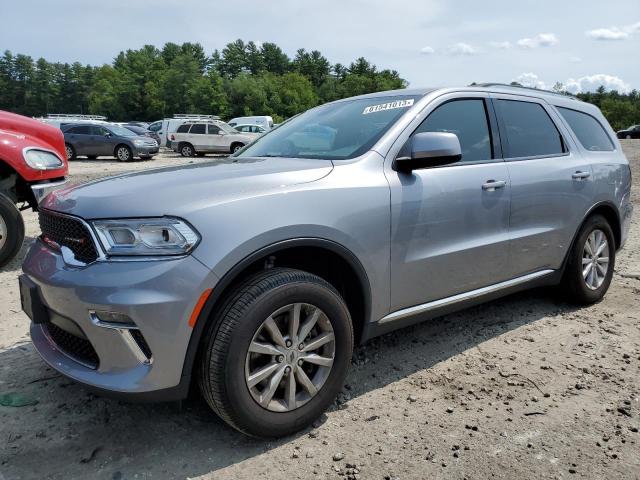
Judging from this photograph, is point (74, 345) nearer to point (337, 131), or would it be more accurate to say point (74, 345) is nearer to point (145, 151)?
point (337, 131)

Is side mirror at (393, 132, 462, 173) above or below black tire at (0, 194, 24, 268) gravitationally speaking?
above

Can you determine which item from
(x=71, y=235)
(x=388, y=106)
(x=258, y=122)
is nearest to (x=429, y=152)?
(x=388, y=106)

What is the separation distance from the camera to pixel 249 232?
2264mm

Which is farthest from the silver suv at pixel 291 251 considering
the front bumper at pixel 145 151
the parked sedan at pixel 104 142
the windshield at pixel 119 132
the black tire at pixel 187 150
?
the black tire at pixel 187 150

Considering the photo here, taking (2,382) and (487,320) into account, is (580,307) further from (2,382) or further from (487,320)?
(2,382)

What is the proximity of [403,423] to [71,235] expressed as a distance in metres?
1.84

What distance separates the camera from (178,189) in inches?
91.6

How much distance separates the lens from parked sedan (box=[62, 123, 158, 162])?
2136 centimetres

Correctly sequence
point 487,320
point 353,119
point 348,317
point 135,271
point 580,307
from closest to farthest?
point 135,271 < point 348,317 < point 353,119 < point 487,320 < point 580,307

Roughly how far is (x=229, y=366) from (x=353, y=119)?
1.81 meters

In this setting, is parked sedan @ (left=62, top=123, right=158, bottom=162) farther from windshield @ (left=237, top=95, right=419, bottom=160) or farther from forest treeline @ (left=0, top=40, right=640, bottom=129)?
forest treeline @ (left=0, top=40, right=640, bottom=129)

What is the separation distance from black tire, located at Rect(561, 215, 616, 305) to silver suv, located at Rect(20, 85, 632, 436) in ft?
1.55

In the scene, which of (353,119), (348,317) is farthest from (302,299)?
(353,119)

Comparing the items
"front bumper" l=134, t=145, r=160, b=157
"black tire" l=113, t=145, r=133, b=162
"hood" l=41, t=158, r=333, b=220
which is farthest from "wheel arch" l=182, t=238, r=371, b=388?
"black tire" l=113, t=145, r=133, b=162
